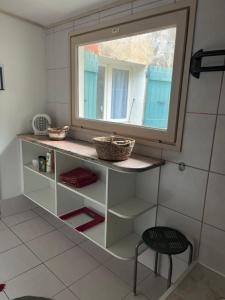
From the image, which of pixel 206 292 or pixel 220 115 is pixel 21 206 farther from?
pixel 220 115

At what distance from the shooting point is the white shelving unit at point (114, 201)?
144cm

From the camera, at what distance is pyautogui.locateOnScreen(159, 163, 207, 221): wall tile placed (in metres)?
1.32

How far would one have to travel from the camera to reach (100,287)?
59.6 inches

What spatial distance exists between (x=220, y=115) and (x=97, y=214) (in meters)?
1.25

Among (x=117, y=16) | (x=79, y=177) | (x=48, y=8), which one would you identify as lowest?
(x=79, y=177)

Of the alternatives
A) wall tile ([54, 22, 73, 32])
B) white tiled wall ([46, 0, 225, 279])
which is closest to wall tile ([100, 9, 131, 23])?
white tiled wall ([46, 0, 225, 279])

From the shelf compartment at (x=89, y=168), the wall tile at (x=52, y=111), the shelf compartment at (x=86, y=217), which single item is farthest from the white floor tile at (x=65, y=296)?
the wall tile at (x=52, y=111)

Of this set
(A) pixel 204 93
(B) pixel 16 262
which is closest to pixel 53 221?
(B) pixel 16 262

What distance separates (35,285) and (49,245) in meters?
0.41

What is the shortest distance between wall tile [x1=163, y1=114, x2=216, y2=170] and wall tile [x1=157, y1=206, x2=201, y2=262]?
1.16 ft

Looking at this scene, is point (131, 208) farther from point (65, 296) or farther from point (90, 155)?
point (65, 296)

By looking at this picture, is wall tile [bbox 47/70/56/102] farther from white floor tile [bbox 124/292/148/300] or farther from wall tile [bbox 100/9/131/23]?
white floor tile [bbox 124/292/148/300]

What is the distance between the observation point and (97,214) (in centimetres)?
194

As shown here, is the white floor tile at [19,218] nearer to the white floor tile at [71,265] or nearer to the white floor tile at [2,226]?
the white floor tile at [2,226]
